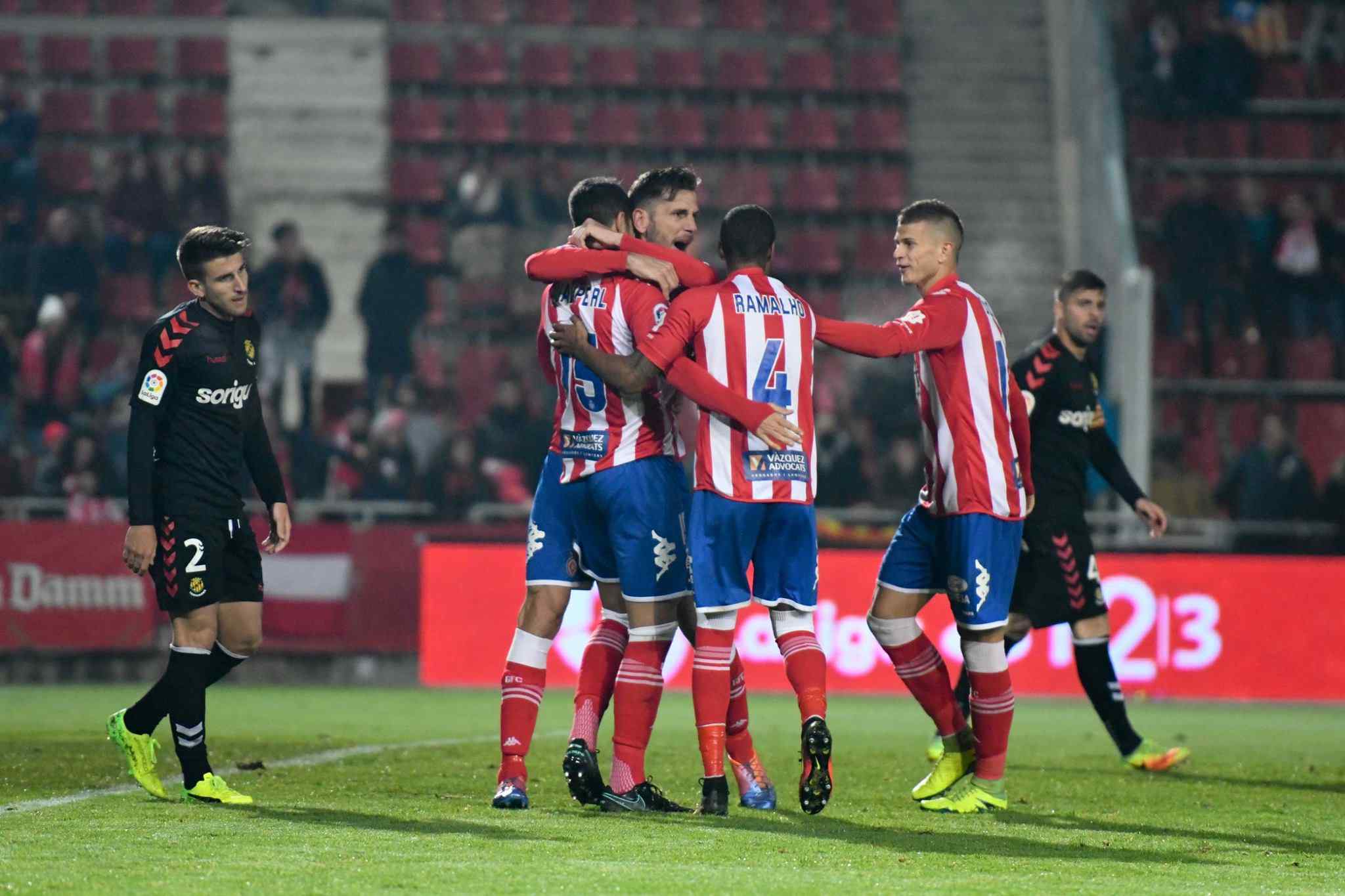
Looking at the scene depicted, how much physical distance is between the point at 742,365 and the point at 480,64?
14.2 metres

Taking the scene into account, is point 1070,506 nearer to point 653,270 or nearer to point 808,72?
point 653,270

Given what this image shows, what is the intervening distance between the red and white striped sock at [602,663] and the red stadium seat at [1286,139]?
14434mm

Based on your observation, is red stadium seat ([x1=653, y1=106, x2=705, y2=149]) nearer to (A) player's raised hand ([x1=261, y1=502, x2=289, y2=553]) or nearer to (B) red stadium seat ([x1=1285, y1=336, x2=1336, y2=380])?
(B) red stadium seat ([x1=1285, y1=336, x2=1336, y2=380])

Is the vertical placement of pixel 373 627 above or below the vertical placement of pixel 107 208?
below

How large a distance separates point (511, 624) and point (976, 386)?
6.54 meters

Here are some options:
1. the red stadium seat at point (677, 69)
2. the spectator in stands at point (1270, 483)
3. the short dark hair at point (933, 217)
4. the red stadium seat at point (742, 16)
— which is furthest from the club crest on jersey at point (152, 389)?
the red stadium seat at point (742, 16)

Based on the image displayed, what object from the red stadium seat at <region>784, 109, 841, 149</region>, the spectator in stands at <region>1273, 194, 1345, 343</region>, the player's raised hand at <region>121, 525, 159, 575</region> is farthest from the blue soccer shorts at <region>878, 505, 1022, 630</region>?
the red stadium seat at <region>784, 109, 841, 149</region>

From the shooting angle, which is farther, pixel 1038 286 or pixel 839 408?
pixel 1038 286

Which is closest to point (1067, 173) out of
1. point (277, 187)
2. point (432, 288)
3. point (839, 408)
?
point (839, 408)

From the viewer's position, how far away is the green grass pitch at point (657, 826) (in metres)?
4.60

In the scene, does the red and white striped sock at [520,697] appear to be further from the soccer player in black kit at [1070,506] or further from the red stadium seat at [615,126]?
the red stadium seat at [615,126]

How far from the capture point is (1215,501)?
15.2 m

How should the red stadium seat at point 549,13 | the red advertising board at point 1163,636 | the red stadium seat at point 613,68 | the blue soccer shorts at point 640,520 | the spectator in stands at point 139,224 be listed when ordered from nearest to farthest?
1. the blue soccer shorts at point 640,520
2. the red advertising board at point 1163,636
3. the spectator in stands at point 139,224
4. the red stadium seat at point 613,68
5. the red stadium seat at point 549,13

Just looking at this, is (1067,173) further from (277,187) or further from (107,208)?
(107,208)
